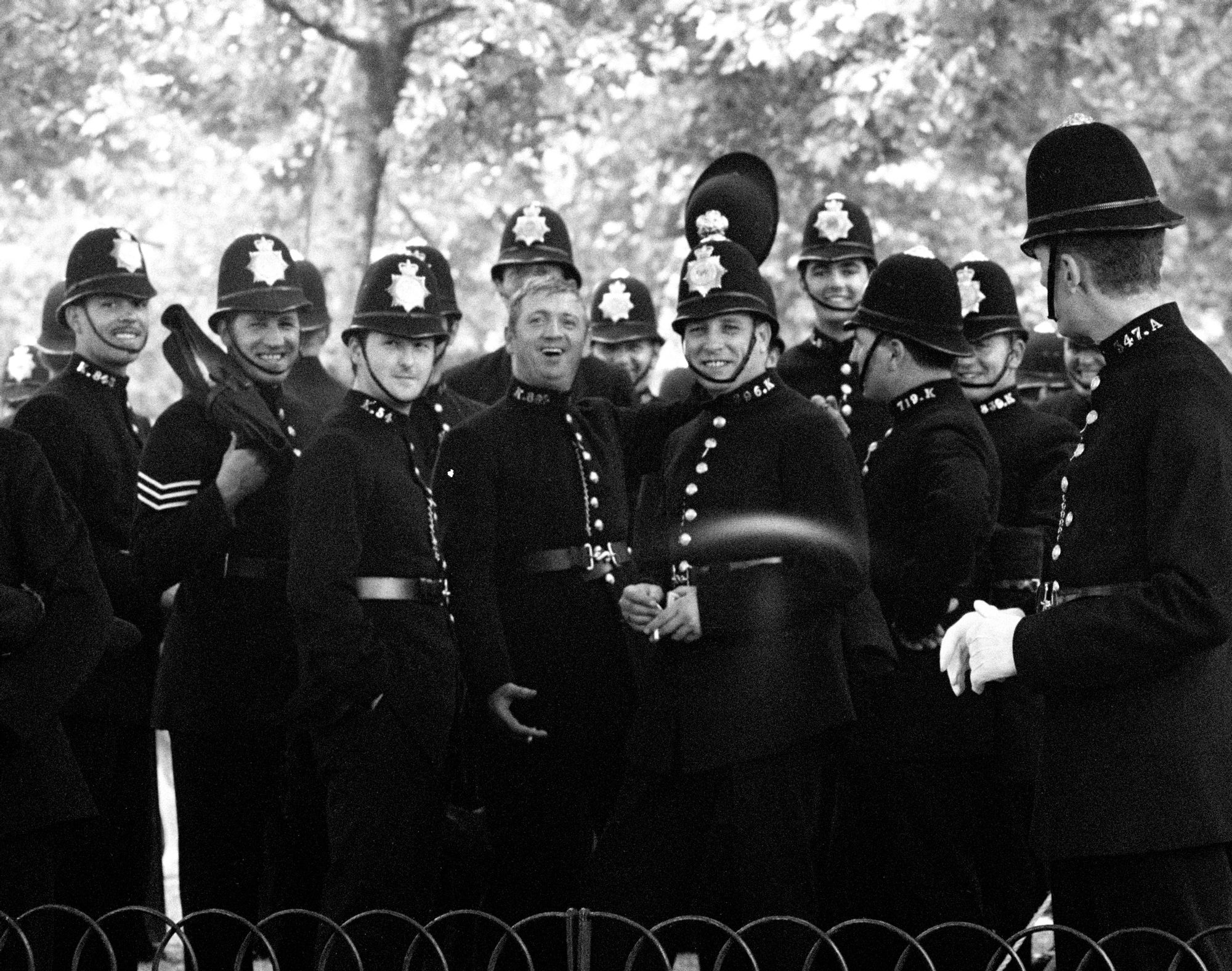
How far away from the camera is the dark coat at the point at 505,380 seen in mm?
8477

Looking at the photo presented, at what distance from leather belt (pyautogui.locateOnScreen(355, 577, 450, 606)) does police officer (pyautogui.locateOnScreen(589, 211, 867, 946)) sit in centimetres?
68

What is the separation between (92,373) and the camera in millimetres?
7320

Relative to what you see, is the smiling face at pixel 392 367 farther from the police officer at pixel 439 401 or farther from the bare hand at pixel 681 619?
the bare hand at pixel 681 619

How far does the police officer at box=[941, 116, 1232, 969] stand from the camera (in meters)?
4.35

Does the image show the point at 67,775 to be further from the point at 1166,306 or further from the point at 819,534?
the point at 1166,306

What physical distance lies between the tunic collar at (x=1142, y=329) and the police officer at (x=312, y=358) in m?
3.62

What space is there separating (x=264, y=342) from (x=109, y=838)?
68.8 inches

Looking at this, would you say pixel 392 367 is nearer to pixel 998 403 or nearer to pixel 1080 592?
pixel 998 403

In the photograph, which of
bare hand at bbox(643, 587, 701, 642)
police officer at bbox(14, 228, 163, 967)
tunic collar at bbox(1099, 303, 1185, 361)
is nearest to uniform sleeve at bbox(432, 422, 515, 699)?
bare hand at bbox(643, 587, 701, 642)

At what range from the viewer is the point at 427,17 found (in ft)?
50.5

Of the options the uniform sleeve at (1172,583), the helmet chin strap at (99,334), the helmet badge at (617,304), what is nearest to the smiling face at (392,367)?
the helmet chin strap at (99,334)

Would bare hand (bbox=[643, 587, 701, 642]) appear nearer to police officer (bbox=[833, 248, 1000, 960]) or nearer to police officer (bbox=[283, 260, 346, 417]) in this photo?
police officer (bbox=[833, 248, 1000, 960])

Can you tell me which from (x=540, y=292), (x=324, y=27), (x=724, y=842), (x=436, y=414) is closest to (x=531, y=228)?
(x=436, y=414)

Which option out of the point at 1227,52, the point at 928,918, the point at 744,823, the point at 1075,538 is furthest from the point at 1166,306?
the point at 1227,52
